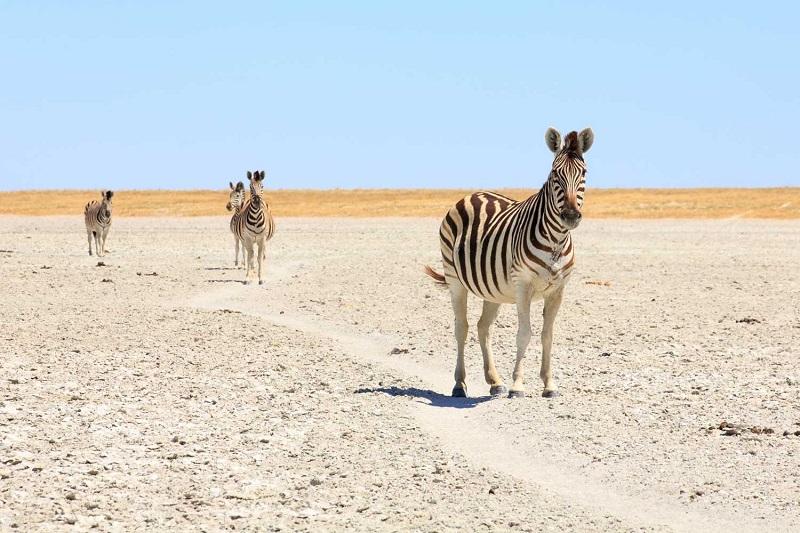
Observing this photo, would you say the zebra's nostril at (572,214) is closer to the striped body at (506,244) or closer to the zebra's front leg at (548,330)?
the striped body at (506,244)

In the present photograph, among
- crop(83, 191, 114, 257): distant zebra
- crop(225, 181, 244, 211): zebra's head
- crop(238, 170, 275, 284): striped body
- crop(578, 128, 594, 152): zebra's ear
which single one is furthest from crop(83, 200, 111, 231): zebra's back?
crop(578, 128, 594, 152): zebra's ear

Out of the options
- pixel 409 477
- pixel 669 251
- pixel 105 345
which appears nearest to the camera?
pixel 409 477

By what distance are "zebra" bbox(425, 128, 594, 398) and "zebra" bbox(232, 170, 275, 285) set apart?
39.9 feet

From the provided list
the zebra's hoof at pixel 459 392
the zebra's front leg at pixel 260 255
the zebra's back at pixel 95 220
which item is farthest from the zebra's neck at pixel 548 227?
the zebra's back at pixel 95 220

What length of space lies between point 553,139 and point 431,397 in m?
2.63

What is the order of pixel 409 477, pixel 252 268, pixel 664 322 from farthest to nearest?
1. pixel 252 268
2. pixel 664 322
3. pixel 409 477

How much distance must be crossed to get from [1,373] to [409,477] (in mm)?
5424

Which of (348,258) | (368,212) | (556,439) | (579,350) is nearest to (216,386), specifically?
Result: (556,439)

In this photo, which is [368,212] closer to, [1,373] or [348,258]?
[348,258]

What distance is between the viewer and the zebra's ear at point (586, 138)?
35.4ft

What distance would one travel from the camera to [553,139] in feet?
36.0

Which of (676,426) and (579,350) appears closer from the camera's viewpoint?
(676,426)

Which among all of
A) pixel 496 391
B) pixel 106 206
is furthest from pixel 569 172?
pixel 106 206

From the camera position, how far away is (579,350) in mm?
14438
